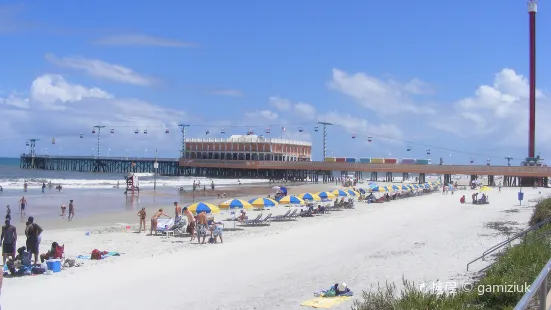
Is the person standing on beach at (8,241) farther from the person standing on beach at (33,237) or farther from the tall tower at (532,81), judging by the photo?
the tall tower at (532,81)

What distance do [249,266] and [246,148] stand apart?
→ 75632 mm

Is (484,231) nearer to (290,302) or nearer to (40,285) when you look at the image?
(290,302)

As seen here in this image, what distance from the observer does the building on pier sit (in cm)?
8700

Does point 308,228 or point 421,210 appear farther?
point 421,210

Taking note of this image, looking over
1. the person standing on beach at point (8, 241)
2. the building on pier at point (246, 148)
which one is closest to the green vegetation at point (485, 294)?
the person standing on beach at point (8, 241)

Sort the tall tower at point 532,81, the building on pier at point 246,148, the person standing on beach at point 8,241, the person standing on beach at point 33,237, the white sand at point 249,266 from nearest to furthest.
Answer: the white sand at point 249,266 < the person standing on beach at point 8,241 < the person standing on beach at point 33,237 < the tall tower at point 532,81 < the building on pier at point 246,148

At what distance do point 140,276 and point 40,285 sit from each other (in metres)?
1.96

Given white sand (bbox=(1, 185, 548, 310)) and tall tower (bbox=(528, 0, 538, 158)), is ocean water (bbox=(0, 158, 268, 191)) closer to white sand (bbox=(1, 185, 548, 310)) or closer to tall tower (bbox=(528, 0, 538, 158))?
tall tower (bbox=(528, 0, 538, 158))

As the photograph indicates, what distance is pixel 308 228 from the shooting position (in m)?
20.7

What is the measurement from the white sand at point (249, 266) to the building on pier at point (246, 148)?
65.8m

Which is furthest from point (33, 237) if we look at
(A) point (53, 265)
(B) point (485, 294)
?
(B) point (485, 294)

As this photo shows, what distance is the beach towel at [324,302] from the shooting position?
8758 millimetres

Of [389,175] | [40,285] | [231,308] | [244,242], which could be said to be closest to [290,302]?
[231,308]

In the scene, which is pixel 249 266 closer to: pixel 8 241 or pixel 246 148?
pixel 8 241
